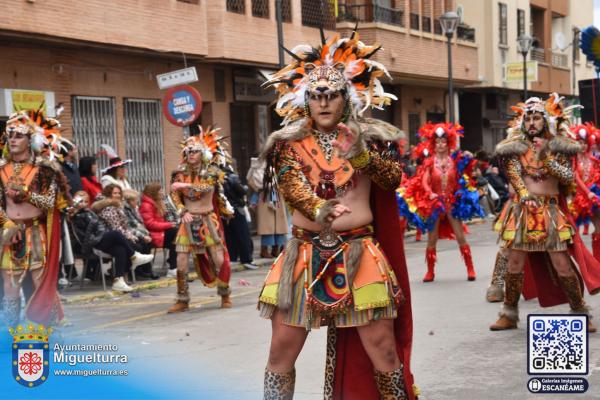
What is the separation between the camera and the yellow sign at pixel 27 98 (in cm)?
1905

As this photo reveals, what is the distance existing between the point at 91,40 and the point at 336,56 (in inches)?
569

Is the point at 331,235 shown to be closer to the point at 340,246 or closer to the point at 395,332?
the point at 340,246

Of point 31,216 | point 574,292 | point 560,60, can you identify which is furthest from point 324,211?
point 560,60

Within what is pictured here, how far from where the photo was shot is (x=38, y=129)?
35.3ft

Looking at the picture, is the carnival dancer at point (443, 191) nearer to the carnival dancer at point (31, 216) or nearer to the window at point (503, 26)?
the carnival dancer at point (31, 216)

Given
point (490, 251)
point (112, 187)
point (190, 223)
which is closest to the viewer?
point (190, 223)

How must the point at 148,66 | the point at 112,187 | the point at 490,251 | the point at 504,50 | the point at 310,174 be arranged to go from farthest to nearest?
the point at 504,50 → the point at 148,66 → the point at 490,251 → the point at 112,187 → the point at 310,174

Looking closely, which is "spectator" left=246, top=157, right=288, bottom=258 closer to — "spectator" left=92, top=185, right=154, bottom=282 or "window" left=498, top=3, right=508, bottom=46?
"spectator" left=92, top=185, right=154, bottom=282

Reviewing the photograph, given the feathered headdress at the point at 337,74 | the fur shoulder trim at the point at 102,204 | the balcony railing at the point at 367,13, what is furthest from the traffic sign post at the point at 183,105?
the balcony railing at the point at 367,13

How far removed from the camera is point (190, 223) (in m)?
13.1

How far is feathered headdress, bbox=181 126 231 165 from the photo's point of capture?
43.4 ft

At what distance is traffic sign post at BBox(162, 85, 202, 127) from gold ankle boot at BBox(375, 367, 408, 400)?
12.7 meters

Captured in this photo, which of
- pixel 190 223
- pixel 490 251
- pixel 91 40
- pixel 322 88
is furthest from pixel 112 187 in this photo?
pixel 322 88

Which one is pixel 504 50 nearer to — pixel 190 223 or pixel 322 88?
Result: pixel 190 223
